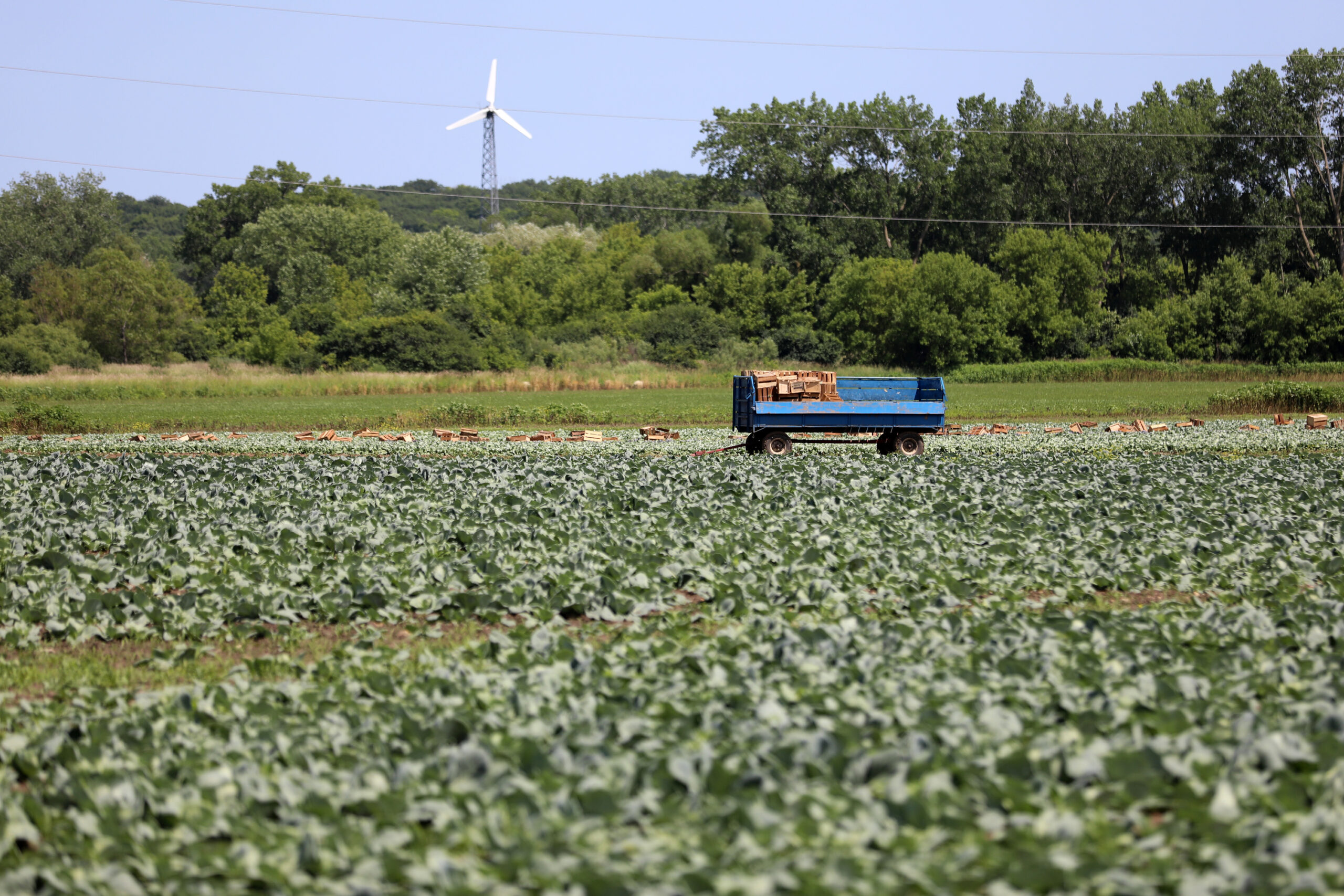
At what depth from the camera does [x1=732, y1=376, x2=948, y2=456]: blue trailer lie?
2312cm

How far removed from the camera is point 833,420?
23.2 m

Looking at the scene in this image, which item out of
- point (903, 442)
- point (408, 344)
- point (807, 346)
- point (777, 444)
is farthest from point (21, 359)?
point (903, 442)

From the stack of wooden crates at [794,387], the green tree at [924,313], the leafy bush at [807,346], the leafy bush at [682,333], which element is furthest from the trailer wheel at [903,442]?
the green tree at [924,313]

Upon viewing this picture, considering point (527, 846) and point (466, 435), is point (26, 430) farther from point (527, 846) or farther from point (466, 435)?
point (527, 846)

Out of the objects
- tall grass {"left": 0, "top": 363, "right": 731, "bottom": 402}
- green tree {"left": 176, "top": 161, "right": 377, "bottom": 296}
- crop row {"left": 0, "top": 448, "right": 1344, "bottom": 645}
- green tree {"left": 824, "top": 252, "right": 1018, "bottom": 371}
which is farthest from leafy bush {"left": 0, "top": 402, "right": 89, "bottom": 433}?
green tree {"left": 176, "top": 161, "right": 377, "bottom": 296}

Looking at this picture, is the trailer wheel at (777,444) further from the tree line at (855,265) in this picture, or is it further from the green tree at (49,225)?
the green tree at (49,225)

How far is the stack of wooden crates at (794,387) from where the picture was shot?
2392cm

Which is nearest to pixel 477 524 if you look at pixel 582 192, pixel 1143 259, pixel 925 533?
pixel 925 533

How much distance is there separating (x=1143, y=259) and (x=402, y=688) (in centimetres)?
9896

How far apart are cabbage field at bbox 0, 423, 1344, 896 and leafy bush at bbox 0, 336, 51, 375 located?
70119 mm

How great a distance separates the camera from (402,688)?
22.8 ft

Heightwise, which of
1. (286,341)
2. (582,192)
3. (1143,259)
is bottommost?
(286,341)

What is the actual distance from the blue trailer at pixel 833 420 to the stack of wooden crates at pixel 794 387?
0.33 meters

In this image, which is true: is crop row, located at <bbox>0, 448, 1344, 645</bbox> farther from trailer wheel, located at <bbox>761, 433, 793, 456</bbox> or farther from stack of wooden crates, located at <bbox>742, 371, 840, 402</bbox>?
stack of wooden crates, located at <bbox>742, 371, 840, 402</bbox>
